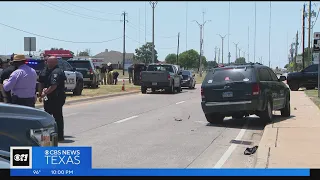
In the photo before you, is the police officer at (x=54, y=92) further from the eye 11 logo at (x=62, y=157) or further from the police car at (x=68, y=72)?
the police car at (x=68, y=72)

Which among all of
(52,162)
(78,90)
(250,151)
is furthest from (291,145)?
(78,90)

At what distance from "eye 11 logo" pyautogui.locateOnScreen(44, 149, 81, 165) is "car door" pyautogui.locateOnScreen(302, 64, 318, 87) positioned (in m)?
29.6

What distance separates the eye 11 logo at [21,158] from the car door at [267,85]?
10.2 meters

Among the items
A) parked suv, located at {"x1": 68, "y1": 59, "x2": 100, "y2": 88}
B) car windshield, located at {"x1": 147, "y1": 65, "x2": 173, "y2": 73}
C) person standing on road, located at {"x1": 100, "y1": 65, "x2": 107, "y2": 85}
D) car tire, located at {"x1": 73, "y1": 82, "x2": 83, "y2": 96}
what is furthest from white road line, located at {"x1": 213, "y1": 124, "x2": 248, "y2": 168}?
person standing on road, located at {"x1": 100, "y1": 65, "x2": 107, "y2": 85}

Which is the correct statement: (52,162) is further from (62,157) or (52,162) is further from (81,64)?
(81,64)

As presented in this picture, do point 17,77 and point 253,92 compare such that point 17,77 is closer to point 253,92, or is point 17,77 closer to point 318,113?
point 253,92

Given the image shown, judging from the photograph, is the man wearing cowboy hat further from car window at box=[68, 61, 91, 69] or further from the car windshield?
the car windshield

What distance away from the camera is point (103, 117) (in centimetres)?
1538

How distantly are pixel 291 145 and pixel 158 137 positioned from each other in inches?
129

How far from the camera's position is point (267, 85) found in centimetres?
1391

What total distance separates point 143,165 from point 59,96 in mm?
3124

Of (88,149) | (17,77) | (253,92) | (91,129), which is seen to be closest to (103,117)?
(91,129)

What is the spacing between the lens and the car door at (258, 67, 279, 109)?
44.7 ft

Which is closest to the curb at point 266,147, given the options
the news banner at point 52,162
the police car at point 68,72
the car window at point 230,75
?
the car window at point 230,75
